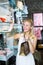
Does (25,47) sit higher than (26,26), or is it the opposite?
(26,26)

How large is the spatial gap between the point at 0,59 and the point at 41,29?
37 cm

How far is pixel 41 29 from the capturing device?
256 centimetres

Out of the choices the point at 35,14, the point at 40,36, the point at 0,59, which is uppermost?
the point at 35,14

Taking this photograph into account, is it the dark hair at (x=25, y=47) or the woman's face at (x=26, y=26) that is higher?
the woman's face at (x=26, y=26)

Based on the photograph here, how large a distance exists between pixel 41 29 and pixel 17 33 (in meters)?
0.18

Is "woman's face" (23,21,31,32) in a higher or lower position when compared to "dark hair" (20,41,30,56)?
higher

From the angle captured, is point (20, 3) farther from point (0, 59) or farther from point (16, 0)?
point (0, 59)

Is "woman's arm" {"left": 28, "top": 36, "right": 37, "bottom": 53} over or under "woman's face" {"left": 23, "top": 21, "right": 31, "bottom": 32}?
under

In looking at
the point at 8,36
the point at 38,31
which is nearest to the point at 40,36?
the point at 38,31

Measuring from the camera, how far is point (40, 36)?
256 cm

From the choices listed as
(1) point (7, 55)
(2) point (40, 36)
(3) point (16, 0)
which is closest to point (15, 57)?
(1) point (7, 55)

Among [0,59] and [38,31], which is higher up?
[38,31]

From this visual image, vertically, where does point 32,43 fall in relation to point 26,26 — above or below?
below

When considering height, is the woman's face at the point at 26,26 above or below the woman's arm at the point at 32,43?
above
